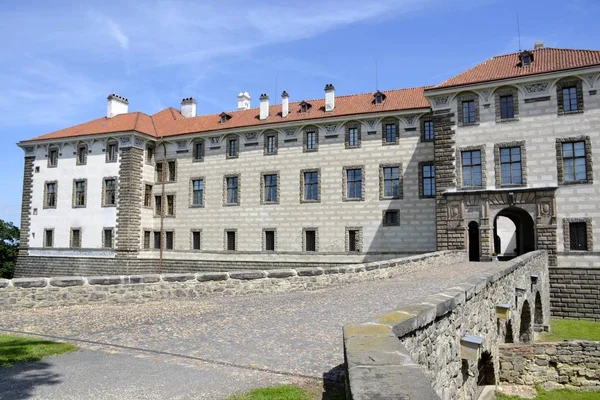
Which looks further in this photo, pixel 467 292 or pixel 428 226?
pixel 428 226

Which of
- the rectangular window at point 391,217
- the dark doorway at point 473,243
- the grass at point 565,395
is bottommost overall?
the grass at point 565,395

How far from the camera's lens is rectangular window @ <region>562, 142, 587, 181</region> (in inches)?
882

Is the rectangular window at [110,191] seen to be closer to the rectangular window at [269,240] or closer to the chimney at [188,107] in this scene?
the chimney at [188,107]

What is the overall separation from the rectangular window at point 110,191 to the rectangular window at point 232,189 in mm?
7890

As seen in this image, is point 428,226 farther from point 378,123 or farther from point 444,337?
point 444,337

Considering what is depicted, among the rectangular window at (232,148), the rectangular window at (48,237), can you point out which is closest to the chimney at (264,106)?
the rectangular window at (232,148)

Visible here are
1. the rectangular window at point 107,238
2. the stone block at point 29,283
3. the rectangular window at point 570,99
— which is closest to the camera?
the stone block at point 29,283

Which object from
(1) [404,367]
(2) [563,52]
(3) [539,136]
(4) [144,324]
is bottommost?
(4) [144,324]

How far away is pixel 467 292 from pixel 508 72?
20632 mm

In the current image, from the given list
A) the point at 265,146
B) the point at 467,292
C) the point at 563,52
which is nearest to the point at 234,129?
the point at 265,146

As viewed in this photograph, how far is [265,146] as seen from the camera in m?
31.5

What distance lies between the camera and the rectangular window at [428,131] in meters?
27.3

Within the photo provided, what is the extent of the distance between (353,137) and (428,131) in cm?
443

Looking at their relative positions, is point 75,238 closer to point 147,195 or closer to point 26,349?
point 147,195
